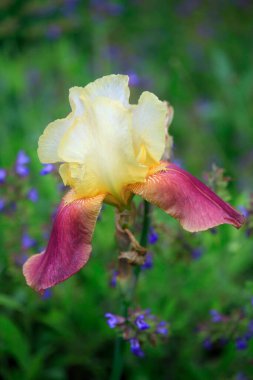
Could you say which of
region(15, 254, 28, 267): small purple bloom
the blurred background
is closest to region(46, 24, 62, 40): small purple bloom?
the blurred background

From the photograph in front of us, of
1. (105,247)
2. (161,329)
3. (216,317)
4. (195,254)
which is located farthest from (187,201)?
(105,247)

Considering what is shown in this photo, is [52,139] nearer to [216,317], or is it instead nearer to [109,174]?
[109,174]

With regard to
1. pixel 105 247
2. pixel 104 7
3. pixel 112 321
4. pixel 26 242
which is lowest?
pixel 112 321

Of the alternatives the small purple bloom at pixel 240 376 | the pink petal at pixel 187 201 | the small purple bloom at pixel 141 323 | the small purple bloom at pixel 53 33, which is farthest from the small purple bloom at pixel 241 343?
the small purple bloom at pixel 53 33

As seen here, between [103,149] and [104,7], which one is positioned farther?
[104,7]

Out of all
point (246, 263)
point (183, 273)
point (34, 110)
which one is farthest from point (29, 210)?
point (34, 110)

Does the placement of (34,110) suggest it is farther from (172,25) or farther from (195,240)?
(172,25)

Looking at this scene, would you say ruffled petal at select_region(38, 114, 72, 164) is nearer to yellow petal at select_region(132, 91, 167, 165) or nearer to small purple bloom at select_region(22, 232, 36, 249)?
yellow petal at select_region(132, 91, 167, 165)
